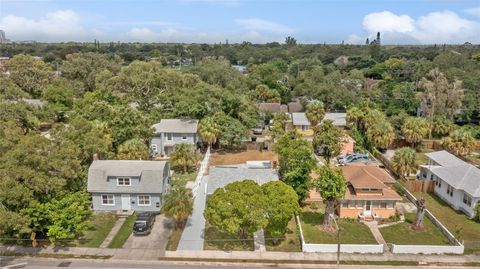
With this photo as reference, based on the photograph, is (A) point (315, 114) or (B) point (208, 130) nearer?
(B) point (208, 130)

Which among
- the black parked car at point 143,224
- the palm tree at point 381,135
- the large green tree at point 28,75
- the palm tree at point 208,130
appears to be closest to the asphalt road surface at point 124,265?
the black parked car at point 143,224

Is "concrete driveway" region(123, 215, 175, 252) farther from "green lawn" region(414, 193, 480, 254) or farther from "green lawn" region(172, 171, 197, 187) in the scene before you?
"green lawn" region(414, 193, 480, 254)

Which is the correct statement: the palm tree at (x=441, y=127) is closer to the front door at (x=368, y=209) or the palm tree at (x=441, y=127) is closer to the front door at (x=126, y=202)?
the front door at (x=368, y=209)

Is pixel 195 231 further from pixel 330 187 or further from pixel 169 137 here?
pixel 169 137

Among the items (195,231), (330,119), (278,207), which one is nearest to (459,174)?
(278,207)

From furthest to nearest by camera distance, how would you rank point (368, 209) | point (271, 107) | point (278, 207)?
point (271, 107)
point (368, 209)
point (278, 207)

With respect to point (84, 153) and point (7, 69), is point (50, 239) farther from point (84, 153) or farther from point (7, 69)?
point (7, 69)

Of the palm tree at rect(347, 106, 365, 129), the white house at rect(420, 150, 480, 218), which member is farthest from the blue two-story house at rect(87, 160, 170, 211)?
the palm tree at rect(347, 106, 365, 129)
